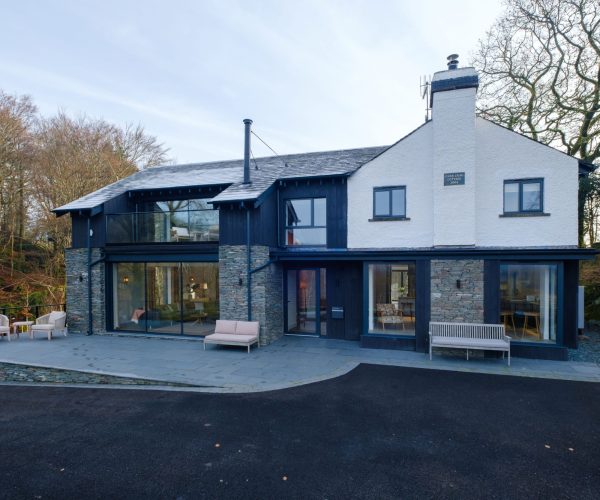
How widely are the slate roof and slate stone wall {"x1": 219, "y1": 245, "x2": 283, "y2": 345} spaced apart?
1.80 metres

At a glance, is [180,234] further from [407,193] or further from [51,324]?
[407,193]

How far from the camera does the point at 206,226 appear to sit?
11938mm

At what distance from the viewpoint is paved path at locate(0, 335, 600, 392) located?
25.5ft

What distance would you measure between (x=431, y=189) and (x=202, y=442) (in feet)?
30.5

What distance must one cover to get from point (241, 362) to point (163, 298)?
5054 mm

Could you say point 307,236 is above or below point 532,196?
below

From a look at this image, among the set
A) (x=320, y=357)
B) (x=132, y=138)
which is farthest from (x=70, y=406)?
(x=132, y=138)

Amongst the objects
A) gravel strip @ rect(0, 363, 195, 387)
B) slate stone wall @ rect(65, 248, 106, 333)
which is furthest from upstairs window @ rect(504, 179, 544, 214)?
slate stone wall @ rect(65, 248, 106, 333)

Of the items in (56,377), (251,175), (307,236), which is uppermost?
(251,175)

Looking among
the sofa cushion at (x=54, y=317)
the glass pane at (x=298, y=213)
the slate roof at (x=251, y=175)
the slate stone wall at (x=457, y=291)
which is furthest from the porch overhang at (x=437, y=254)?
the sofa cushion at (x=54, y=317)

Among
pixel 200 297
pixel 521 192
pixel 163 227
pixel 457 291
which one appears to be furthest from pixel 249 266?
pixel 521 192

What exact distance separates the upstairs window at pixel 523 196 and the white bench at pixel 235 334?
8.34m

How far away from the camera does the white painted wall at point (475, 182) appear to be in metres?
9.77

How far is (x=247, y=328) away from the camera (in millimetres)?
10555
